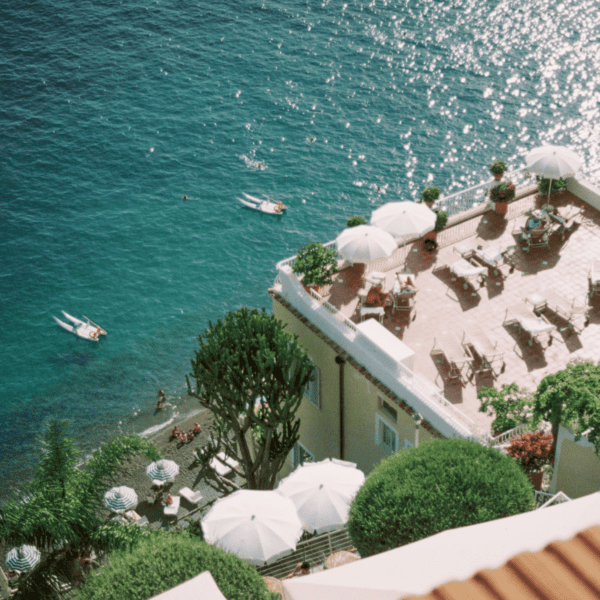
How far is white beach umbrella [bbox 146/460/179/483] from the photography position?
142 ft

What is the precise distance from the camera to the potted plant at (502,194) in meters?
32.1

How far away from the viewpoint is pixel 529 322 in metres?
26.2

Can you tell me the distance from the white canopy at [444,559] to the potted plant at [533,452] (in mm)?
12610

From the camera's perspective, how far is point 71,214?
2459 inches

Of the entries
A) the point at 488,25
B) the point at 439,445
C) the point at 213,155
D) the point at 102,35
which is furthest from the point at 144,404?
the point at 488,25

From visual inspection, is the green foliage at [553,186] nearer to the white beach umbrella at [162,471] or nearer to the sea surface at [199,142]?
the white beach umbrella at [162,471]

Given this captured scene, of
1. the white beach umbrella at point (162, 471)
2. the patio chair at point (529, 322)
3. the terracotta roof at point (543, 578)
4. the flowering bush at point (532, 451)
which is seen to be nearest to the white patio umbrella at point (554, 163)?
the patio chair at point (529, 322)

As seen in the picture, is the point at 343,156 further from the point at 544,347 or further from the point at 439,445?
the point at 439,445

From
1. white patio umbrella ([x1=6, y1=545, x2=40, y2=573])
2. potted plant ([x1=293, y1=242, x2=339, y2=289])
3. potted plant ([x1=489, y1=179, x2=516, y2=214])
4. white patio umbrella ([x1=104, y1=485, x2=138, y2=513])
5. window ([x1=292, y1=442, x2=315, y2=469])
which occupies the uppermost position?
potted plant ([x1=489, y1=179, x2=516, y2=214])

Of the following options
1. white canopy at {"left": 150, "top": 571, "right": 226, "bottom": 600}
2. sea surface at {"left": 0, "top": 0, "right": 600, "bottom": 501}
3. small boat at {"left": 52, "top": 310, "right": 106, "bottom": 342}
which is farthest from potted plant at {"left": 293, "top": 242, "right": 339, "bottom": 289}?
small boat at {"left": 52, "top": 310, "right": 106, "bottom": 342}

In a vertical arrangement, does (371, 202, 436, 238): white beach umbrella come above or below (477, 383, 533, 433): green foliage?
above

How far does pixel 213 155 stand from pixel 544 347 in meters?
46.7

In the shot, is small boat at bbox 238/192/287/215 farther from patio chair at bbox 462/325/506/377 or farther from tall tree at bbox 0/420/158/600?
tall tree at bbox 0/420/158/600

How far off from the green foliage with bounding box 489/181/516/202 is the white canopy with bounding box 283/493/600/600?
24.4 meters
